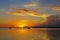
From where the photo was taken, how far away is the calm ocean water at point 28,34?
1567 millimetres

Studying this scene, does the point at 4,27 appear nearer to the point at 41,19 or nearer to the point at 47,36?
the point at 41,19

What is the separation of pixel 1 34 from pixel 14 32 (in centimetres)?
22

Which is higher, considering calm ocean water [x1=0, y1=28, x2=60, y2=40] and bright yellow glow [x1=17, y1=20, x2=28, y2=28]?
bright yellow glow [x1=17, y1=20, x2=28, y2=28]

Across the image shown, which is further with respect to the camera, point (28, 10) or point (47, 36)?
point (47, 36)

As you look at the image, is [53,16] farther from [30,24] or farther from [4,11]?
[4,11]

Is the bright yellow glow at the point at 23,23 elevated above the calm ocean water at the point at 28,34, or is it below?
above

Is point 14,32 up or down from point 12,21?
down

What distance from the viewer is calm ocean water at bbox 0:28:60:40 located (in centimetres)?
157

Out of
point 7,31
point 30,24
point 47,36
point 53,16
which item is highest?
point 53,16

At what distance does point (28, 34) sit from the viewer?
5.17 ft

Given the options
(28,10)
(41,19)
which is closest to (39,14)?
(41,19)

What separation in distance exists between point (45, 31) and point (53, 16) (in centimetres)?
29

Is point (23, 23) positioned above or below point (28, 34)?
above

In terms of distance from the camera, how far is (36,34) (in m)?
→ 1.62
